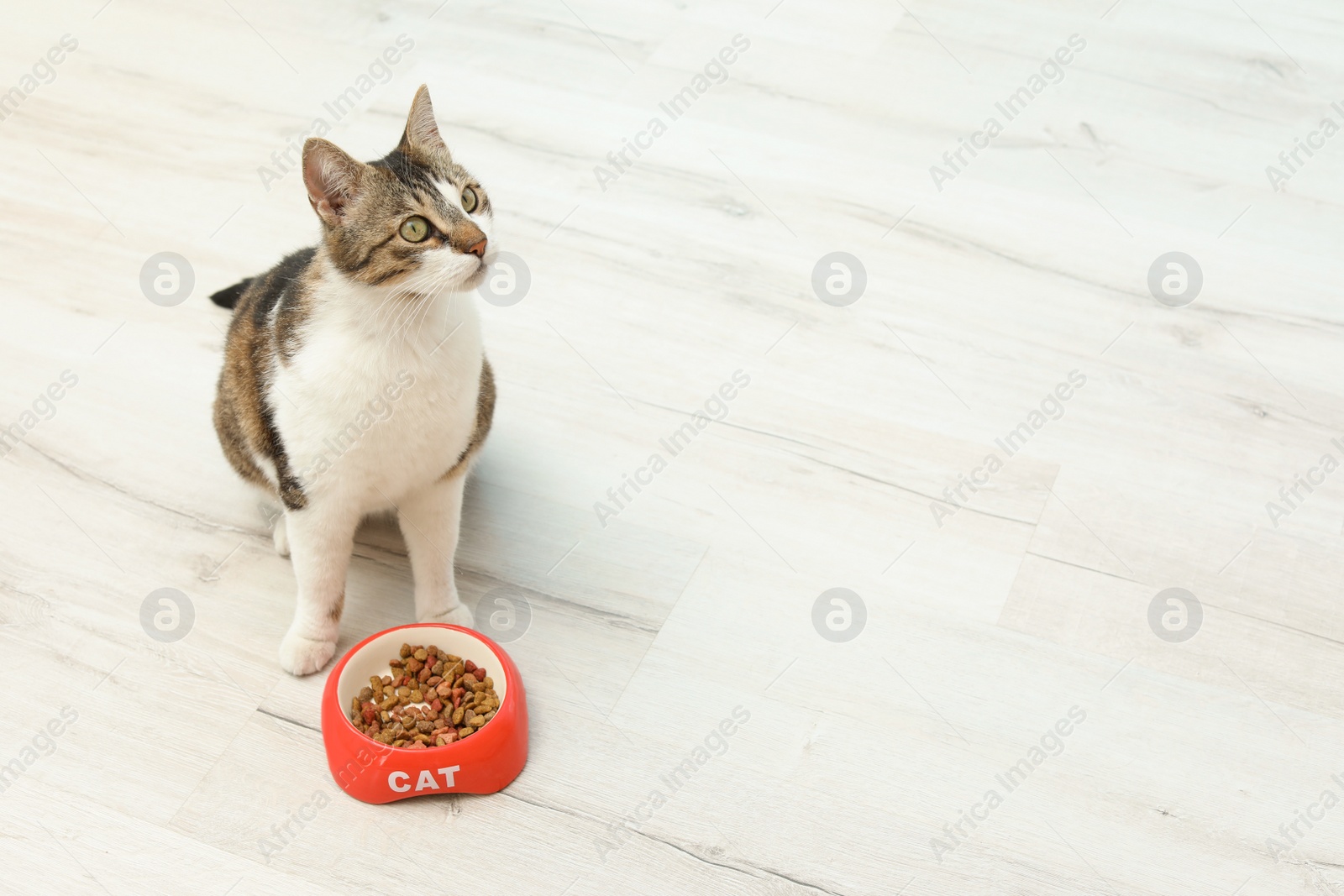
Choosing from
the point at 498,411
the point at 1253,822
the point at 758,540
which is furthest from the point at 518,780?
the point at 1253,822

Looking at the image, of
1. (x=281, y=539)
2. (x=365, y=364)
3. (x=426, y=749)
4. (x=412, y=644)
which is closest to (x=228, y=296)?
(x=281, y=539)

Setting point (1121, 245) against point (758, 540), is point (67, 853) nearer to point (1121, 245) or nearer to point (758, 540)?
point (758, 540)

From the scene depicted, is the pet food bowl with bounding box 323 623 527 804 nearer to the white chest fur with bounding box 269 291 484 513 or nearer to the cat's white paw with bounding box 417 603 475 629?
the cat's white paw with bounding box 417 603 475 629

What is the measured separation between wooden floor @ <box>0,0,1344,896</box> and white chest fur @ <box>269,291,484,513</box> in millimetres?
330

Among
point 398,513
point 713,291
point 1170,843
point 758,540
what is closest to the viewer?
point 1170,843

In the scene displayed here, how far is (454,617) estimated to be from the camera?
5.36ft

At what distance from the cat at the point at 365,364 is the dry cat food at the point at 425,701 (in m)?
0.14

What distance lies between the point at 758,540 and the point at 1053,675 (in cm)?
46

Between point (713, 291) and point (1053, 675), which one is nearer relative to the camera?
point (1053, 675)

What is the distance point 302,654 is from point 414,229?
1.98 feet

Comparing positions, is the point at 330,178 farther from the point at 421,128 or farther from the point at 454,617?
the point at 454,617

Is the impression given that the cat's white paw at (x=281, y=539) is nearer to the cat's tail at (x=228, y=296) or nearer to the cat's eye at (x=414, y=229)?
the cat's tail at (x=228, y=296)

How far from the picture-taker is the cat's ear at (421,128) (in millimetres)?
1399

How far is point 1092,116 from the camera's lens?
2.58 meters
